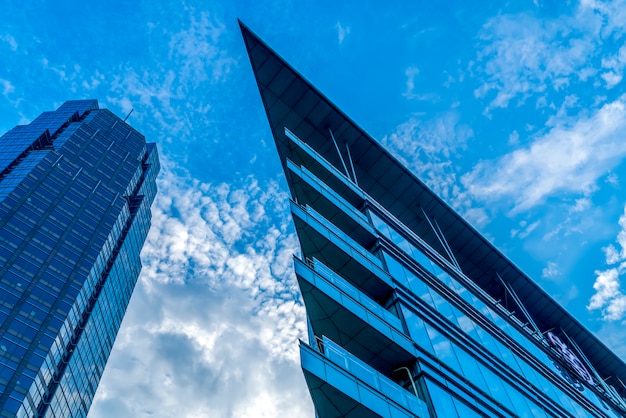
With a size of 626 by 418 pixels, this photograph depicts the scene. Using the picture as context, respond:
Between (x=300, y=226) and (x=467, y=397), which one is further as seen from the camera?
(x=300, y=226)

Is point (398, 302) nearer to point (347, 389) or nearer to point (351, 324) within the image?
point (351, 324)

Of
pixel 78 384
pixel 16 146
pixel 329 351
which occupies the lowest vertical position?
pixel 329 351

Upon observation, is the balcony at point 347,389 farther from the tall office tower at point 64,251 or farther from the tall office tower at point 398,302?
the tall office tower at point 64,251

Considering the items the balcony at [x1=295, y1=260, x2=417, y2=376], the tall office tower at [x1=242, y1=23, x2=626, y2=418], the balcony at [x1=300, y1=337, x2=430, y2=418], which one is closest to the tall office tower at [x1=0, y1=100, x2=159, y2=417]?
the tall office tower at [x1=242, y1=23, x2=626, y2=418]

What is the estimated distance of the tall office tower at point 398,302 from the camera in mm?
18625

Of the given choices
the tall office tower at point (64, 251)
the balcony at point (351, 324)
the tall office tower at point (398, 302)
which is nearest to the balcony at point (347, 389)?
the tall office tower at point (398, 302)

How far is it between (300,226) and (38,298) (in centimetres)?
9447

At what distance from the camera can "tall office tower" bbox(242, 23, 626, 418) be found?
18.6 metres

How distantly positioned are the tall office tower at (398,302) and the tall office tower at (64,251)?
7679 cm

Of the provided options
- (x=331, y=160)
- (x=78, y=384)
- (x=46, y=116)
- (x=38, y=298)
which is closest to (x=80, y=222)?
(x=38, y=298)

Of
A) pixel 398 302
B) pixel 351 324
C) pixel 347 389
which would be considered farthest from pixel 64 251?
pixel 347 389

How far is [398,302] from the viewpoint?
22.7 meters

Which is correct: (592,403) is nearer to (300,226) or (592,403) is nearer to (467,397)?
(467,397)

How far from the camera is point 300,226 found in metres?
22.8
